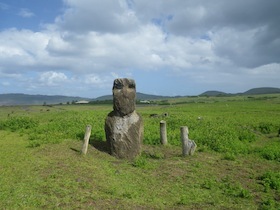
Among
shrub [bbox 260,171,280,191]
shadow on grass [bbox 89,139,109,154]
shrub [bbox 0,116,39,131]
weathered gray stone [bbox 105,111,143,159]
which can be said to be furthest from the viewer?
shrub [bbox 0,116,39,131]

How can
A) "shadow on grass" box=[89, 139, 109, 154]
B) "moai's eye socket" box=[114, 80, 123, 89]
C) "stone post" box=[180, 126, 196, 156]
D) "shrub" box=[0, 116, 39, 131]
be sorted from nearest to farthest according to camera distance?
"stone post" box=[180, 126, 196, 156] → "moai's eye socket" box=[114, 80, 123, 89] → "shadow on grass" box=[89, 139, 109, 154] → "shrub" box=[0, 116, 39, 131]

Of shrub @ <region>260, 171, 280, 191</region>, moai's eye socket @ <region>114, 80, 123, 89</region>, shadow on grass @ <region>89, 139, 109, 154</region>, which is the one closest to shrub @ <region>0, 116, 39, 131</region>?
shadow on grass @ <region>89, 139, 109, 154</region>

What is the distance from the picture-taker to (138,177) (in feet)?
45.2

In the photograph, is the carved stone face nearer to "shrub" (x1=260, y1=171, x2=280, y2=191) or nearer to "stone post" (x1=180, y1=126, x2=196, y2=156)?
"stone post" (x1=180, y1=126, x2=196, y2=156)

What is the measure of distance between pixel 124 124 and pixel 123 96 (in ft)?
5.39

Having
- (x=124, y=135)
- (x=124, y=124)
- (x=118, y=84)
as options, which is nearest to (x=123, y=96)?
(x=118, y=84)

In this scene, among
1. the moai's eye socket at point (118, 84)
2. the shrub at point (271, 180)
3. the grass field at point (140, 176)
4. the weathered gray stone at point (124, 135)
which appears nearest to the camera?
the grass field at point (140, 176)

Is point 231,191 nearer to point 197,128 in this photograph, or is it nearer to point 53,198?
point 53,198

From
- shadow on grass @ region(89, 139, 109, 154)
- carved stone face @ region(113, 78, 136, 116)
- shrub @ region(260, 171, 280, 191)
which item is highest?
carved stone face @ region(113, 78, 136, 116)

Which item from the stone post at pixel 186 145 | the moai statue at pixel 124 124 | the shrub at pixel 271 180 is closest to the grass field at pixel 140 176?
the shrub at pixel 271 180

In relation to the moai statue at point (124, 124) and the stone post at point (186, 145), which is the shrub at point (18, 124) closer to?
the moai statue at point (124, 124)

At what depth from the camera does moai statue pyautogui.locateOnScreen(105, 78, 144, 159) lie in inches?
696

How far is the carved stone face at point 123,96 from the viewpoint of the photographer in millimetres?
18078

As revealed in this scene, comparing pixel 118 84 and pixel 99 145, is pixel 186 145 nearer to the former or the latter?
pixel 118 84
